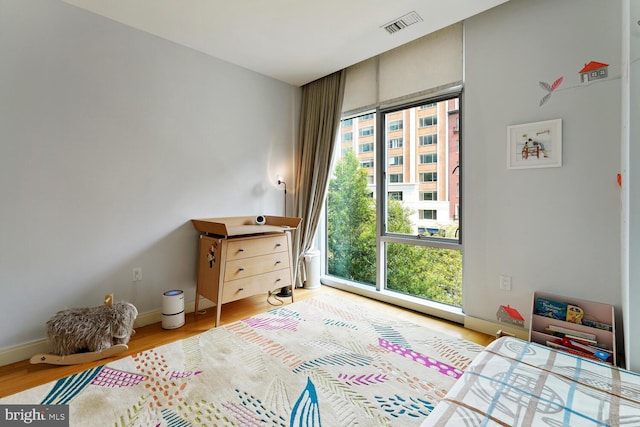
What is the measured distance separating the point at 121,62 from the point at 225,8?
3.19 feet

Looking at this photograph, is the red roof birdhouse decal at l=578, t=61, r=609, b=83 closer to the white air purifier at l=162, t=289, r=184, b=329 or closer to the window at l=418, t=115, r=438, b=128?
the window at l=418, t=115, r=438, b=128

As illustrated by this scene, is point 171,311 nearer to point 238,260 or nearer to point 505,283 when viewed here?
point 238,260

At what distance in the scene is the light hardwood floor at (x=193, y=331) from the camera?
5.93 ft

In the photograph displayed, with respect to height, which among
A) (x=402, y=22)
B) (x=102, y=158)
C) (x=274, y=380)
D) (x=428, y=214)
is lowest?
(x=274, y=380)

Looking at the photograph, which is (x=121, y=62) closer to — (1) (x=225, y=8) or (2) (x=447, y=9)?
(1) (x=225, y=8)

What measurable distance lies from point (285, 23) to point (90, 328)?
8.76 ft

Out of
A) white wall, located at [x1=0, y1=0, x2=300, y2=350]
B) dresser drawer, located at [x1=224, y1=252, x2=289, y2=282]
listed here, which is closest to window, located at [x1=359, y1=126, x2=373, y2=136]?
white wall, located at [x1=0, y1=0, x2=300, y2=350]

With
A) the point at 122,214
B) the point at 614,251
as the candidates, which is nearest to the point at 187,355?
the point at 122,214

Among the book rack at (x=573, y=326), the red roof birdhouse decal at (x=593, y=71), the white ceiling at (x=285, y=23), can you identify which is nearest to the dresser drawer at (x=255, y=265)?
the white ceiling at (x=285, y=23)

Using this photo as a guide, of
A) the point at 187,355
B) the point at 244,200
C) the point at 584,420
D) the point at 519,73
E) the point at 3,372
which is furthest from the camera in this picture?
the point at 244,200

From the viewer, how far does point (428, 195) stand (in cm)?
290

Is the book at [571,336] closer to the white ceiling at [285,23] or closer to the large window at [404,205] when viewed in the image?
the large window at [404,205]

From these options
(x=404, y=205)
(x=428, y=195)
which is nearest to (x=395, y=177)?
(x=404, y=205)

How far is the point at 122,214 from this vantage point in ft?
8.01
